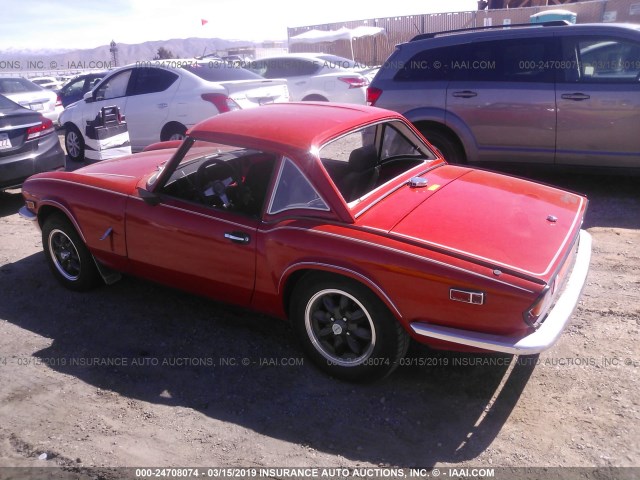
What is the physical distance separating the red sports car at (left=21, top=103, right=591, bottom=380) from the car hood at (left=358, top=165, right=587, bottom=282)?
0.04ft

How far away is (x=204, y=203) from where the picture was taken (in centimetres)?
388

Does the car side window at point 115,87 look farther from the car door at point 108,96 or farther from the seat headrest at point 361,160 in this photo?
the seat headrest at point 361,160

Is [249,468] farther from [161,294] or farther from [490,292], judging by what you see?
[161,294]

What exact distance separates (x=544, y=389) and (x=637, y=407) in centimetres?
47

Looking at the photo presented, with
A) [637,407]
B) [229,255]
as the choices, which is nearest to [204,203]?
[229,255]

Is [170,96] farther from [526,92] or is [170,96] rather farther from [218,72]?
[526,92]

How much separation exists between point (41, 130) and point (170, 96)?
2114 mm

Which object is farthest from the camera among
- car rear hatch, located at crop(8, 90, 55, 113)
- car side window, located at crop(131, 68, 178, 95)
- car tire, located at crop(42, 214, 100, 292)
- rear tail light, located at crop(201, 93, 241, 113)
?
car rear hatch, located at crop(8, 90, 55, 113)

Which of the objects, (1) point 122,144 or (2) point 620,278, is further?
(1) point 122,144

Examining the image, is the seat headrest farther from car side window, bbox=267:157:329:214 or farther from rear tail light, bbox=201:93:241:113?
rear tail light, bbox=201:93:241:113

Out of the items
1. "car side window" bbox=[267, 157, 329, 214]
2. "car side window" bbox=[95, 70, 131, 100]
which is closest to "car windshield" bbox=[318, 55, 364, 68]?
"car side window" bbox=[95, 70, 131, 100]

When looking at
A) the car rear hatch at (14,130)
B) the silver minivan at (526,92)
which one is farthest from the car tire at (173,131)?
the silver minivan at (526,92)

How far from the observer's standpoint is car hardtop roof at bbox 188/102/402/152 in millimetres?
3566

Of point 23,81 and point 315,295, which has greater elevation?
point 23,81
